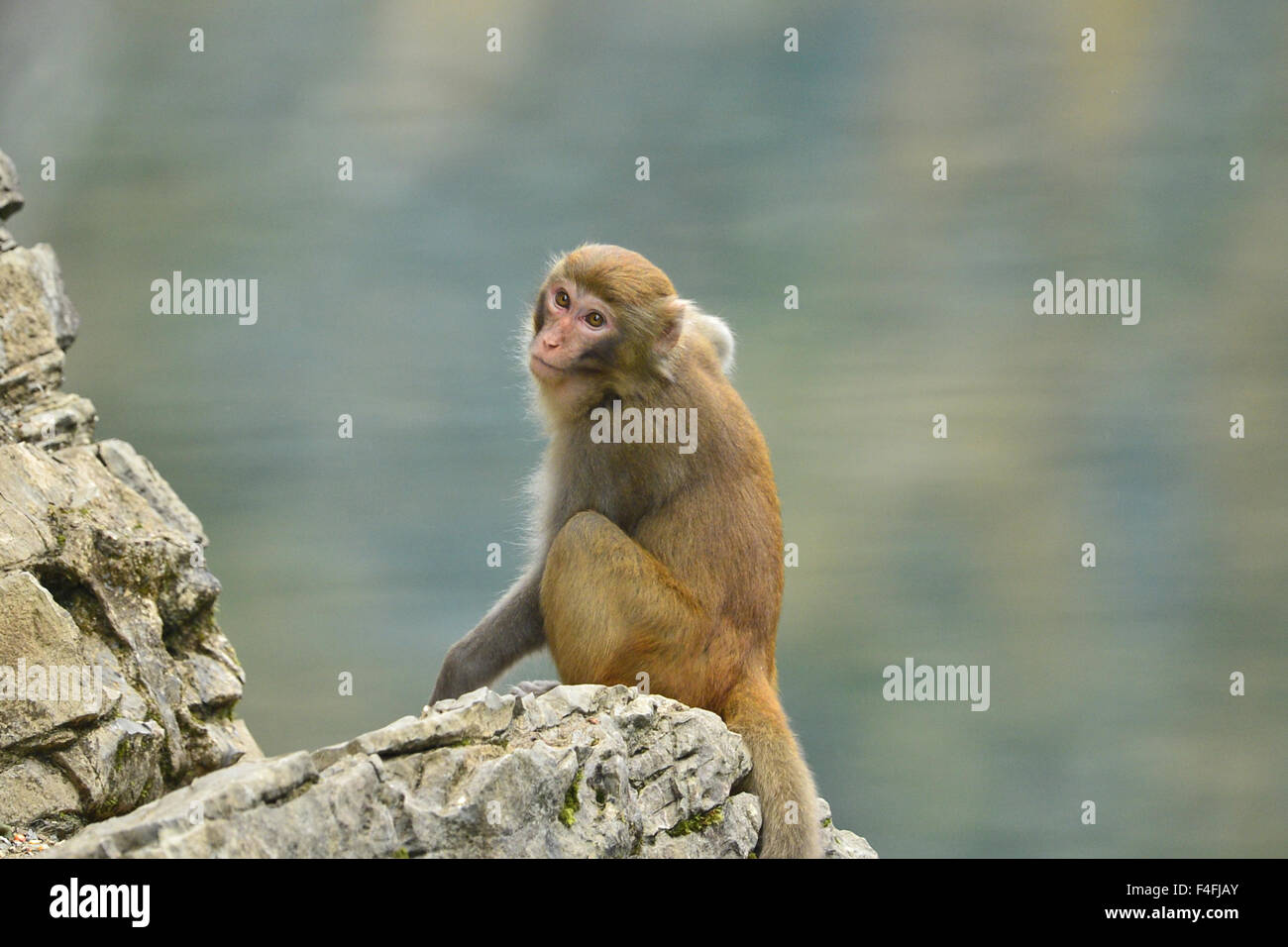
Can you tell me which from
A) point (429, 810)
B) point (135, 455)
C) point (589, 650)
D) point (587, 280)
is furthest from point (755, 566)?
point (135, 455)

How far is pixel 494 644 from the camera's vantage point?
7.44 metres

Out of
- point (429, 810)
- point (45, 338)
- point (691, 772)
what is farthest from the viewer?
point (45, 338)

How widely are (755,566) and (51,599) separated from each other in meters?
3.75

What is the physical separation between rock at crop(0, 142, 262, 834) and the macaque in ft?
5.01

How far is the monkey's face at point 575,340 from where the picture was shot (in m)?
7.16

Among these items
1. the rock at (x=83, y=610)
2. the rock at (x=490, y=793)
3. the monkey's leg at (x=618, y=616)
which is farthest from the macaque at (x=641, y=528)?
the rock at (x=83, y=610)

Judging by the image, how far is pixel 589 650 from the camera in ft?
22.8

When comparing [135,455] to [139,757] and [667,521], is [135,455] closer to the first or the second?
[139,757]

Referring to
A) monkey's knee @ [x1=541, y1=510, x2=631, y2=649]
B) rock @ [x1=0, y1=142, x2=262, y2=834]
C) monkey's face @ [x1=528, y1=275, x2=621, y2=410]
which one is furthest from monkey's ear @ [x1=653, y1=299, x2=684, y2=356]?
rock @ [x1=0, y1=142, x2=262, y2=834]

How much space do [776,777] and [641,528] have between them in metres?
1.60

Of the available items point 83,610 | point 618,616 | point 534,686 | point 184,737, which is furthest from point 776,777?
point 83,610

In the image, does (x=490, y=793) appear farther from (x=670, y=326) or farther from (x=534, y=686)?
(x=670, y=326)

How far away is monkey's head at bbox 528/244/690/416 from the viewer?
7145 millimetres

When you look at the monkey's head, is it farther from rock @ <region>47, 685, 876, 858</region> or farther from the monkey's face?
rock @ <region>47, 685, 876, 858</region>
